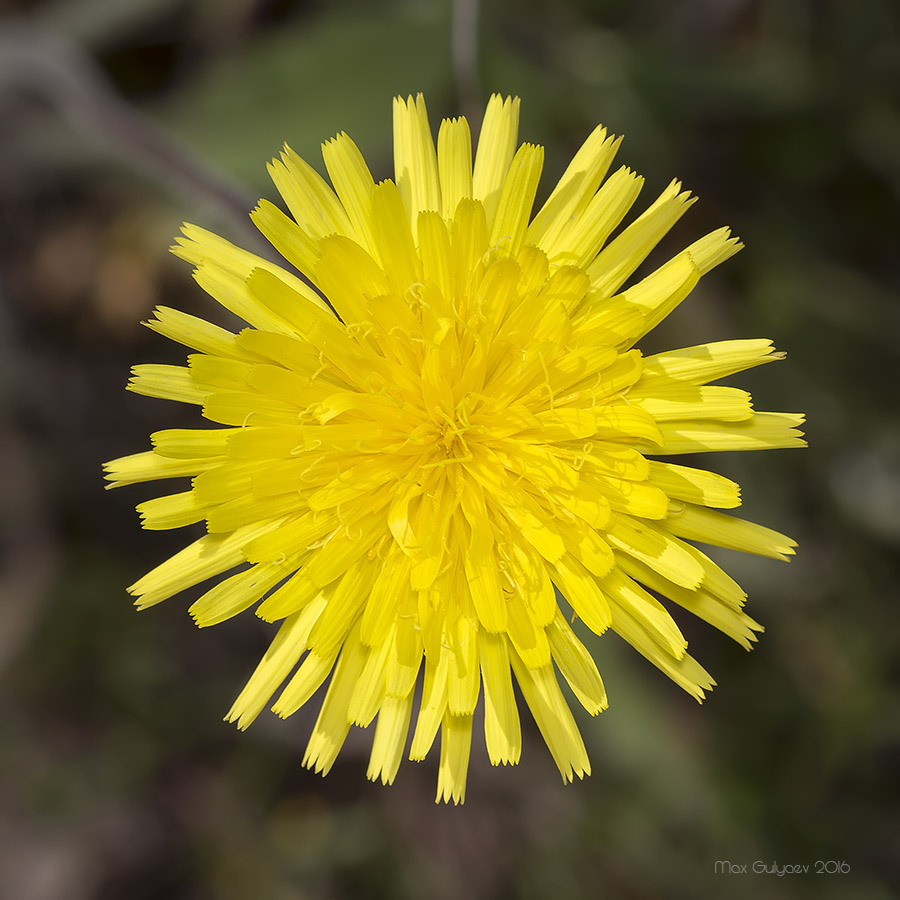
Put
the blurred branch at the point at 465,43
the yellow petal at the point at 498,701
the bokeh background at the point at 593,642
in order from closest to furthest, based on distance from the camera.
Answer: the yellow petal at the point at 498,701 → the blurred branch at the point at 465,43 → the bokeh background at the point at 593,642

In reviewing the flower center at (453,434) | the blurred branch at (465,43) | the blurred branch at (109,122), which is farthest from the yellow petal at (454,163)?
the blurred branch at (465,43)

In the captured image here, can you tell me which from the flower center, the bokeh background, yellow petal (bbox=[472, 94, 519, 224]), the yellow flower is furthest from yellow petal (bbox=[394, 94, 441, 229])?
the bokeh background

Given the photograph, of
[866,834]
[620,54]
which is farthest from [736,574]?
[620,54]

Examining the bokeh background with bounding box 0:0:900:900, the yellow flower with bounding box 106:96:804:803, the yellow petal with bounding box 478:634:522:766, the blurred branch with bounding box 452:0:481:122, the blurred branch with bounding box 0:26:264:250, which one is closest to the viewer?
the yellow flower with bounding box 106:96:804:803

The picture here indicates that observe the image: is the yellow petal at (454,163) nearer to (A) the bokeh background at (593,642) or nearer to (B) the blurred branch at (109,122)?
(B) the blurred branch at (109,122)

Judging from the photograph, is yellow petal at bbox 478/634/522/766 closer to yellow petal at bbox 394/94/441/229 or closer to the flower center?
the flower center

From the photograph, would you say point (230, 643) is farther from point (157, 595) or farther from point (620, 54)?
point (620, 54)
